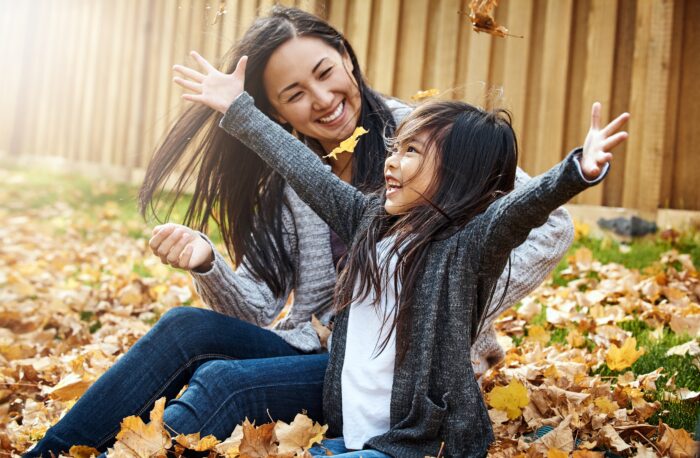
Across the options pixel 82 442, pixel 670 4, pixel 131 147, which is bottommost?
pixel 82 442

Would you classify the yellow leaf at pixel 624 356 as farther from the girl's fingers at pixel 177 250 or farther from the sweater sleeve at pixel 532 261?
the girl's fingers at pixel 177 250

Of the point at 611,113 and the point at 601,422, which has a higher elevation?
the point at 611,113

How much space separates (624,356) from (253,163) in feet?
4.18

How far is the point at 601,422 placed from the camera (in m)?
1.93

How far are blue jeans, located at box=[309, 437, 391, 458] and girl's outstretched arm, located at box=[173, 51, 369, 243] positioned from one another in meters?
0.47

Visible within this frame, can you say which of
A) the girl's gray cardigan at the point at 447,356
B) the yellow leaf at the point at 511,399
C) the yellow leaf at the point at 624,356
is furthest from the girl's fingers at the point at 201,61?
the yellow leaf at the point at 624,356

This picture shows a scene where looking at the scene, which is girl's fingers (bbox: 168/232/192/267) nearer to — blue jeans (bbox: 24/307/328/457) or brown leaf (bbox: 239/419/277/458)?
blue jeans (bbox: 24/307/328/457)

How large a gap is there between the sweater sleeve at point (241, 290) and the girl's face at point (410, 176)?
0.59 m

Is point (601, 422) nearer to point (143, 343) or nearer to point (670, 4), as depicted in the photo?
point (143, 343)

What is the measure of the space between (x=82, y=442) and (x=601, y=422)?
1.26m

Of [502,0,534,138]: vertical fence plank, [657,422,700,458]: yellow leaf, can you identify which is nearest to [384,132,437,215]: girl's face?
[657,422,700,458]: yellow leaf

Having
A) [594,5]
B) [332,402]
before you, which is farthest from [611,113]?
[332,402]

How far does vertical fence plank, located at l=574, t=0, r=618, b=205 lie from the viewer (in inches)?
156

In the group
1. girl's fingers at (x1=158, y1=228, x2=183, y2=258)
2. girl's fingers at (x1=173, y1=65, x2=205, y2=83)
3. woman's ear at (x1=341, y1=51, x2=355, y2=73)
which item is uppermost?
woman's ear at (x1=341, y1=51, x2=355, y2=73)
